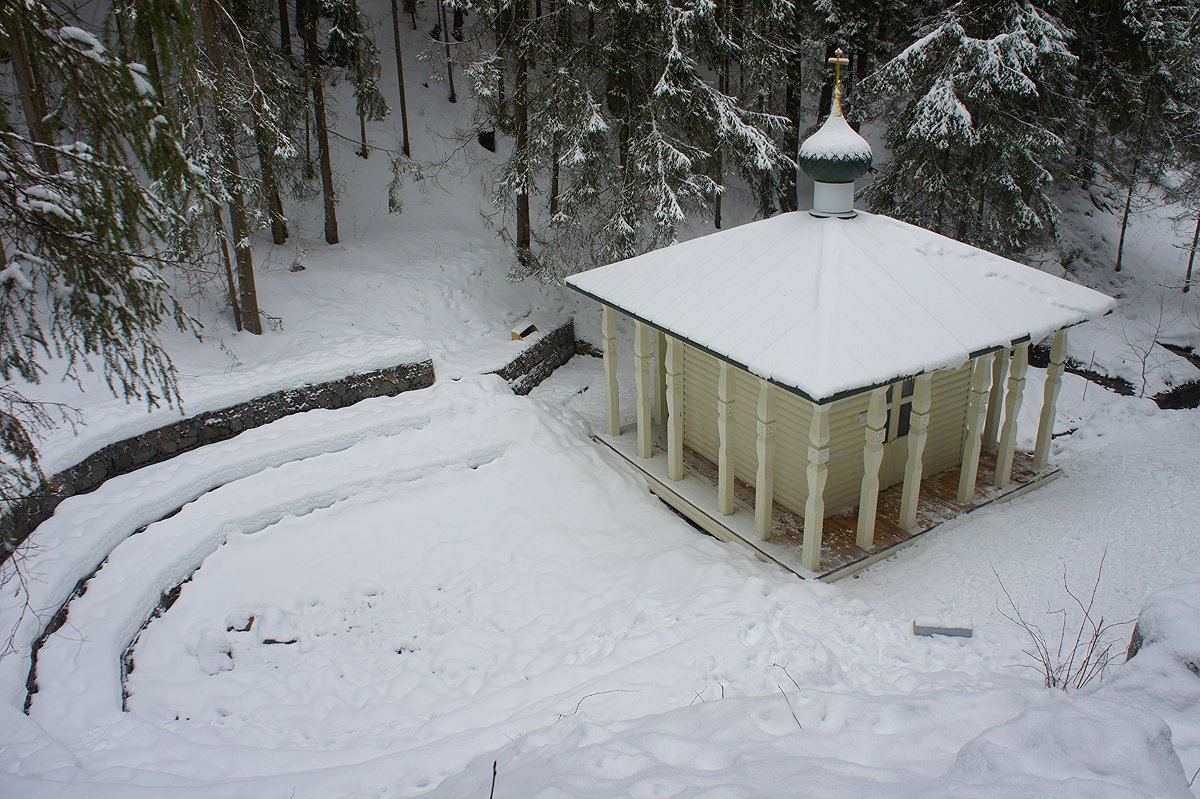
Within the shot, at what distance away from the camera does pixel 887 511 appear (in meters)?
9.05

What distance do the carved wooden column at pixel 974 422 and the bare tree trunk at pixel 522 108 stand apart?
8.57m

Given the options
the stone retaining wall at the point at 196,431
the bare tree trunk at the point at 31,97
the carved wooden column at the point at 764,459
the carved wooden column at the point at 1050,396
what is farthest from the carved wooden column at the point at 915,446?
the bare tree trunk at the point at 31,97

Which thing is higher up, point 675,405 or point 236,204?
point 236,204

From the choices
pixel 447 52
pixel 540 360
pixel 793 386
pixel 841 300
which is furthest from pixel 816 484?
pixel 447 52

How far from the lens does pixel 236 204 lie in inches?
435

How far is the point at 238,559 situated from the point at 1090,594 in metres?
8.29

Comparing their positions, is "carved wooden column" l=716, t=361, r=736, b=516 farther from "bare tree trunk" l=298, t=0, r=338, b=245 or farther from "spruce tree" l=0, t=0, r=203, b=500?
"bare tree trunk" l=298, t=0, r=338, b=245

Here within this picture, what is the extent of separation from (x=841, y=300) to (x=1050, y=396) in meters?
3.59

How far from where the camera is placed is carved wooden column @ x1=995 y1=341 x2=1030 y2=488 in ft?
30.0

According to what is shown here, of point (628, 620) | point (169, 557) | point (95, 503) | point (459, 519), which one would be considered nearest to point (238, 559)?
point (169, 557)

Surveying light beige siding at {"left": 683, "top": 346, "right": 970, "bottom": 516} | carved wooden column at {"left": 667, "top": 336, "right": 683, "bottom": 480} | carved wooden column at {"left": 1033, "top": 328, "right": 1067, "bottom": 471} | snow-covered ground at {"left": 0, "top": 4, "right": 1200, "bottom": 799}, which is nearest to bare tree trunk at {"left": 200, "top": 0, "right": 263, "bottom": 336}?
snow-covered ground at {"left": 0, "top": 4, "right": 1200, "bottom": 799}

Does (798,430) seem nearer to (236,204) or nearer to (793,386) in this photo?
(793,386)

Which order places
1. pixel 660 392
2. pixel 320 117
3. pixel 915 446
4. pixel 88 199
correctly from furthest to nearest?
Result: pixel 320 117, pixel 660 392, pixel 915 446, pixel 88 199

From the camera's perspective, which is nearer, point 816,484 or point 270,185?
point 816,484
